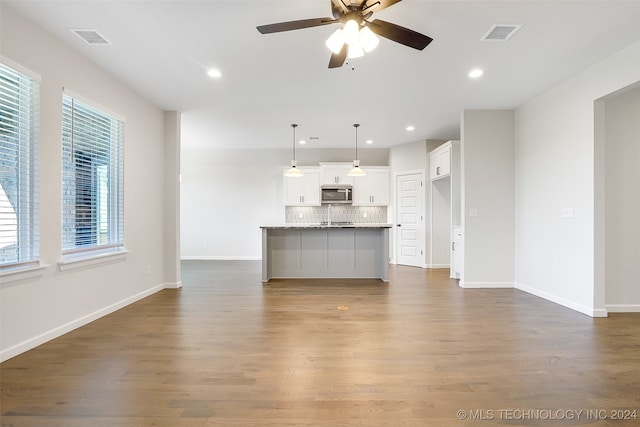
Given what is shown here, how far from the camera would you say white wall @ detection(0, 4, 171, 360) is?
2494 mm

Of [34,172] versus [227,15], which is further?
[34,172]

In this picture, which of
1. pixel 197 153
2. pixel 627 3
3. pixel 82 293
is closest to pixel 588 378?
pixel 627 3

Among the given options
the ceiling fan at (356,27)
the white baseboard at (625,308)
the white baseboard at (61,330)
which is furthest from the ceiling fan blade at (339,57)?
the white baseboard at (625,308)

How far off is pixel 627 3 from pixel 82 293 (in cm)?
550

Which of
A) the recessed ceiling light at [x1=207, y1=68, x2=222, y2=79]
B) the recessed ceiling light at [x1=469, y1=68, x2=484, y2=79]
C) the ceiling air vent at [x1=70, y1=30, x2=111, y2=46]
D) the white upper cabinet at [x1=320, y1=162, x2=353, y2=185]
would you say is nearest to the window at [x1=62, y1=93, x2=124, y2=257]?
the ceiling air vent at [x1=70, y1=30, x2=111, y2=46]

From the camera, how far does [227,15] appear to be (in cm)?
250

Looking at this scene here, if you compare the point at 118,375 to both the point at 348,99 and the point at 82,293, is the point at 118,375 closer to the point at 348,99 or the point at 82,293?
the point at 82,293

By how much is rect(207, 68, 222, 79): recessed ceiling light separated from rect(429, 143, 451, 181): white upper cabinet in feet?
13.8

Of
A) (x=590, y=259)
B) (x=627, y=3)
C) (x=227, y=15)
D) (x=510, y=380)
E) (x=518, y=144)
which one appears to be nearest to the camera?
(x=510, y=380)

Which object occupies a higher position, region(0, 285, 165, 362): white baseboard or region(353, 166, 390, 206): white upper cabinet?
region(353, 166, 390, 206): white upper cabinet

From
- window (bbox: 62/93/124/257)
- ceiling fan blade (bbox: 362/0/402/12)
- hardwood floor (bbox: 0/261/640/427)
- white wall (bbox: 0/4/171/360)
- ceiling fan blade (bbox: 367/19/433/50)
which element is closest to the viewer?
hardwood floor (bbox: 0/261/640/427)

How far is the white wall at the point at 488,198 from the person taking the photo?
477cm

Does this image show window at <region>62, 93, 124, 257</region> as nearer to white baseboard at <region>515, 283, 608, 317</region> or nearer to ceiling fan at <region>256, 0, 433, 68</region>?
ceiling fan at <region>256, 0, 433, 68</region>

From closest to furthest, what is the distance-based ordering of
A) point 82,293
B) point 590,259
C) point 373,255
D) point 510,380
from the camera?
point 510,380 < point 82,293 < point 590,259 < point 373,255
